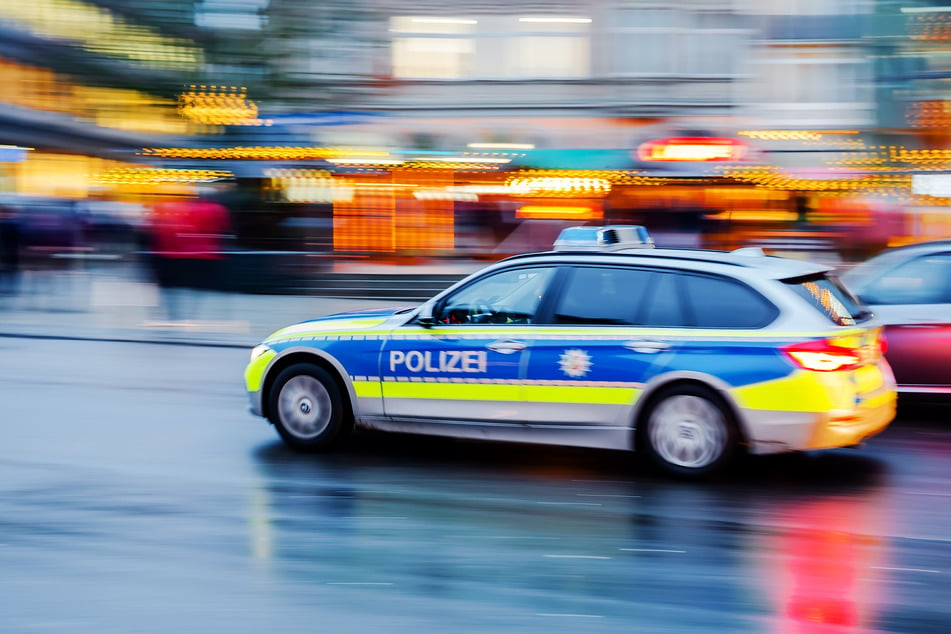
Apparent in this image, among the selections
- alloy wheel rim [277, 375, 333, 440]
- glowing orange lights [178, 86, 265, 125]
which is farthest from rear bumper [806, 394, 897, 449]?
glowing orange lights [178, 86, 265, 125]

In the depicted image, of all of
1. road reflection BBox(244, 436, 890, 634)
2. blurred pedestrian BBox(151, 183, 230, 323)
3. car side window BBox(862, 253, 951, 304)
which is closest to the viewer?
road reflection BBox(244, 436, 890, 634)

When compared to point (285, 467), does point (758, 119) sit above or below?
above

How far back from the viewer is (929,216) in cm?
2439

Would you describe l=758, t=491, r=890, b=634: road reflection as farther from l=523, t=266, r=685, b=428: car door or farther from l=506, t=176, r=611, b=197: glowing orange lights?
l=506, t=176, r=611, b=197: glowing orange lights

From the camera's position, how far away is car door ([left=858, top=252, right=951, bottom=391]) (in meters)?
9.54

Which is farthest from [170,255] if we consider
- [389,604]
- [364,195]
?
[389,604]

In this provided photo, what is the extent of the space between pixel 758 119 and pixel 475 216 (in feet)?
39.0

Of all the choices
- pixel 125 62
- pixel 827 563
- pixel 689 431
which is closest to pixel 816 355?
pixel 689 431

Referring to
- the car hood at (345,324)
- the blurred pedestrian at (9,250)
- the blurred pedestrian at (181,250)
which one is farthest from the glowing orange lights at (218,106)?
the car hood at (345,324)

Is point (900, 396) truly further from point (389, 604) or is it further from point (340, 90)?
point (340, 90)

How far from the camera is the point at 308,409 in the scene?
8.47 metres

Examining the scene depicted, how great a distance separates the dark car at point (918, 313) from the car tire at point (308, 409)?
4.41 m

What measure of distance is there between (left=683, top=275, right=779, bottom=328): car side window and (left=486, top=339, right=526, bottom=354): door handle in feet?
3.57

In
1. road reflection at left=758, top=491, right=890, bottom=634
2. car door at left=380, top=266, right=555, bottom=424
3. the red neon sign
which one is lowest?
road reflection at left=758, top=491, right=890, bottom=634
